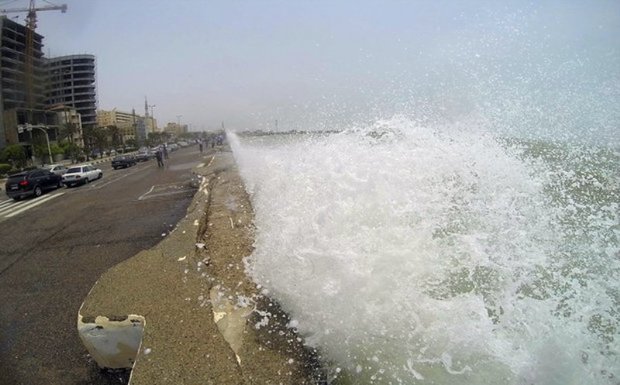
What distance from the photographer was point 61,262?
792 centimetres

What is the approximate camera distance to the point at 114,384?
3.99 metres

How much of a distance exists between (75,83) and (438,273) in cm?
8036

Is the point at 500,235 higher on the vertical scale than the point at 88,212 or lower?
higher

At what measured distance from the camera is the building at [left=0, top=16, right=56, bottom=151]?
39.9 metres

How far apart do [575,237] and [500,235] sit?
5.95ft

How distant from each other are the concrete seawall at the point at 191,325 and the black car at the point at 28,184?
17262mm

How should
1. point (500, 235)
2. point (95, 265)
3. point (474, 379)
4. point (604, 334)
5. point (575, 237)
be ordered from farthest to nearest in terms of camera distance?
point (95, 265)
point (575, 237)
point (500, 235)
point (604, 334)
point (474, 379)

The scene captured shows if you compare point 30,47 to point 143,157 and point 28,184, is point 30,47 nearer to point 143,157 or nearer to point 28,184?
point 143,157

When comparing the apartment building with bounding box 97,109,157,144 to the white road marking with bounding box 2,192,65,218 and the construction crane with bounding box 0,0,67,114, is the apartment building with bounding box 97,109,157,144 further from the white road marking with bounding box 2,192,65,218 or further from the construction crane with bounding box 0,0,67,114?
the white road marking with bounding box 2,192,65,218

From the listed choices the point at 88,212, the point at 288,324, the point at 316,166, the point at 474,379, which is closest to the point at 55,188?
the point at 88,212

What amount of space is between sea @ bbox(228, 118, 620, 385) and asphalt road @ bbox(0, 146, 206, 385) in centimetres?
251

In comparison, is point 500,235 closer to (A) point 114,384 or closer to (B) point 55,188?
(A) point 114,384

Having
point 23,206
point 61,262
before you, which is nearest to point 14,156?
point 23,206

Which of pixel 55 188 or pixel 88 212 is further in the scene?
pixel 55 188
